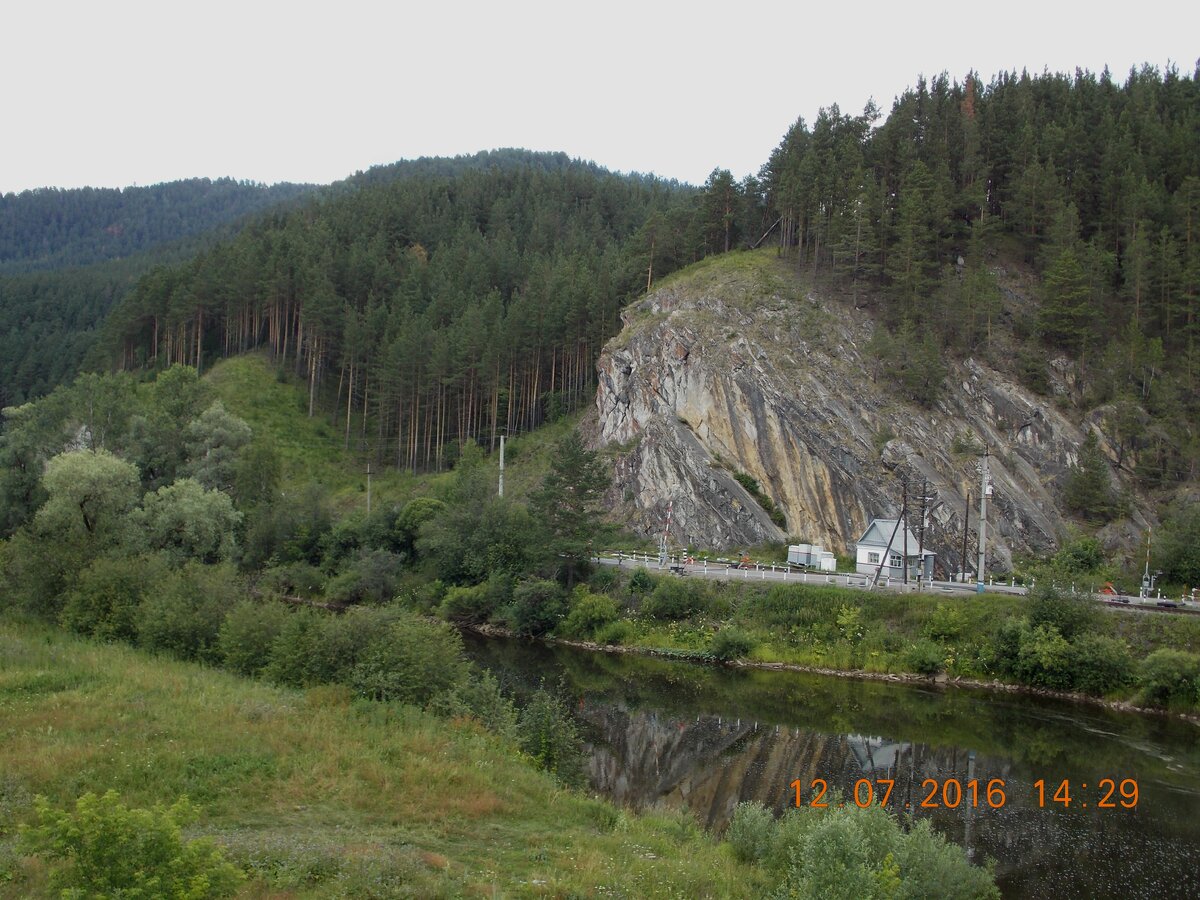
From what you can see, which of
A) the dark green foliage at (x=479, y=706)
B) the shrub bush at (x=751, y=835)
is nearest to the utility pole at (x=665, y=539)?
the dark green foliage at (x=479, y=706)

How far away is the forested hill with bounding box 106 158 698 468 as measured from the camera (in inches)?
2822

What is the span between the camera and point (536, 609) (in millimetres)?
46094

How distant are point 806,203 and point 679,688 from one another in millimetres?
42853

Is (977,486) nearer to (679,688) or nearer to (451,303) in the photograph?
(679,688)

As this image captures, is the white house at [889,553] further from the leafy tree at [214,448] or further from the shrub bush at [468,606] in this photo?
the leafy tree at [214,448]

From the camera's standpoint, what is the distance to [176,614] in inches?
1041

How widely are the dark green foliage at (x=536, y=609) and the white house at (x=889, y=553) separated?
669 inches

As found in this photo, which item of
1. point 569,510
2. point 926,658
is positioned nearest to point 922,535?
point 926,658

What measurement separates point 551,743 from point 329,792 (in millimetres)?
6996

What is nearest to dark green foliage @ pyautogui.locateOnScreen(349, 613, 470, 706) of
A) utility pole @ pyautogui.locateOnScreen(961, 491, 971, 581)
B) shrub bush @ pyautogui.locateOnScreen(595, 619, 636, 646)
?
shrub bush @ pyautogui.locateOnScreen(595, 619, 636, 646)

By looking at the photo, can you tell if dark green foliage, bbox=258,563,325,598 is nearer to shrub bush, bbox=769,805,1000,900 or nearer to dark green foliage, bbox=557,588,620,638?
dark green foliage, bbox=557,588,620,638

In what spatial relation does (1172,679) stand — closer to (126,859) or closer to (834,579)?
(834,579)

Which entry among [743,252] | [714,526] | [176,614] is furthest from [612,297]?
[176,614]

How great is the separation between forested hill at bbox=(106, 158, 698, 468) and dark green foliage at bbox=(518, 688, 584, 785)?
162 feet
